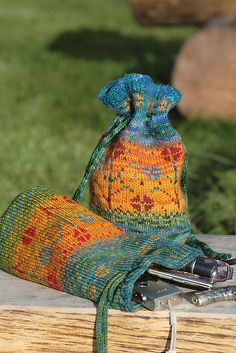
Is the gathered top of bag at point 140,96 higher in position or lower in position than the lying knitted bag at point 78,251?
higher

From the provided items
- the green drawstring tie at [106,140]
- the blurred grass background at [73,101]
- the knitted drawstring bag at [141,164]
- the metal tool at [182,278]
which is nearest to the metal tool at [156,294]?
the metal tool at [182,278]

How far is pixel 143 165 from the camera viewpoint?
1.64 metres

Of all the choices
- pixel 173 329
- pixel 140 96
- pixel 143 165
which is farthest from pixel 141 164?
pixel 173 329

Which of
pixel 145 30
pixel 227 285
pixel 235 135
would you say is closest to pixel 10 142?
pixel 235 135

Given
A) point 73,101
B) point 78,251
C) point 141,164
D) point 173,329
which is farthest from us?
point 73,101

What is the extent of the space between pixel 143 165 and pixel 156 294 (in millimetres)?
324

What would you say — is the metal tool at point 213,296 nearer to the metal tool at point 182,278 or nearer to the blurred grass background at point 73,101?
the metal tool at point 182,278

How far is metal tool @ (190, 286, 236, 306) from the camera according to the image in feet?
4.72

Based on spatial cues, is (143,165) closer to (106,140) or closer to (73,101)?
(106,140)

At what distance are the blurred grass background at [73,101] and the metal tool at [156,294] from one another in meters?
1.22

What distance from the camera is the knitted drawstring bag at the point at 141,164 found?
165 centimetres

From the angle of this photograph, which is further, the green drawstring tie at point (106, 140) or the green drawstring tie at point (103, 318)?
the green drawstring tie at point (106, 140)

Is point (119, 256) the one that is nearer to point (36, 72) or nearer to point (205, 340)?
point (205, 340)

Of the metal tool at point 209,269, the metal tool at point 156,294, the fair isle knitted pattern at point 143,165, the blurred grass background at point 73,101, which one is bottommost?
the metal tool at point 156,294
